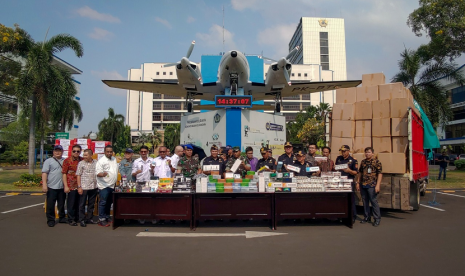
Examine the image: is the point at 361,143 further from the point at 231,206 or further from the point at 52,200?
the point at 52,200

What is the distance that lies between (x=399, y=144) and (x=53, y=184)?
792 centimetres

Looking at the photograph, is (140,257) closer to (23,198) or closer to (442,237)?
(442,237)

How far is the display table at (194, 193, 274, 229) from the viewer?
18.2ft

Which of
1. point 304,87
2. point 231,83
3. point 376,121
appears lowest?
point 376,121

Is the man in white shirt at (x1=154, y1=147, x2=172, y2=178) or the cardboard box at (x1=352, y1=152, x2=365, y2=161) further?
the cardboard box at (x1=352, y1=152, x2=365, y2=161)

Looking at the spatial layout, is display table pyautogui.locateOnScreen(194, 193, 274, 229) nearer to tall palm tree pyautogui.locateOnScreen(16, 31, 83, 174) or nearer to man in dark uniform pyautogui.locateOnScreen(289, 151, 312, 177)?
man in dark uniform pyautogui.locateOnScreen(289, 151, 312, 177)

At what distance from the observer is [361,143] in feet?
23.8

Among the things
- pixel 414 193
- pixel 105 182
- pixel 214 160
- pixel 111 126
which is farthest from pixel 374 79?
pixel 111 126

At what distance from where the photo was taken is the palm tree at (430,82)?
55.7 ft

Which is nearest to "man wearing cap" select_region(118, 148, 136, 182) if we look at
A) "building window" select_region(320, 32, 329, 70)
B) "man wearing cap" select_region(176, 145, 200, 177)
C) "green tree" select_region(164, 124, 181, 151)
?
"man wearing cap" select_region(176, 145, 200, 177)

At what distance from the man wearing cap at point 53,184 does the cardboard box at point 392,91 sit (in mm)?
7978

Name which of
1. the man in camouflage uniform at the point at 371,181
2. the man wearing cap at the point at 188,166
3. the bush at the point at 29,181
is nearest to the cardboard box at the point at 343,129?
the man in camouflage uniform at the point at 371,181

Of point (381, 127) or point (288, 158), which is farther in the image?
point (381, 127)

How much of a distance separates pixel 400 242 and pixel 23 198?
38.5ft
